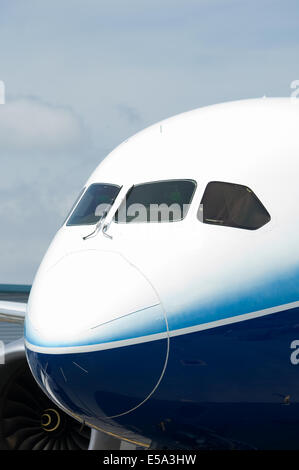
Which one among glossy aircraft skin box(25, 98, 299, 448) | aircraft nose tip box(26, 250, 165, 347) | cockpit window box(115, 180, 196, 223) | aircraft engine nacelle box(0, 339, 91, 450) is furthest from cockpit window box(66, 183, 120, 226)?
aircraft engine nacelle box(0, 339, 91, 450)

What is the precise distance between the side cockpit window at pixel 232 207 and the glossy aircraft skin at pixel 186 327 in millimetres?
58

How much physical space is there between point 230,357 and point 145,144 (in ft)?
8.31

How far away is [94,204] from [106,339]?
7.01ft

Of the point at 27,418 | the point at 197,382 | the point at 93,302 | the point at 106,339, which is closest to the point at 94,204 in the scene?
the point at 93,302

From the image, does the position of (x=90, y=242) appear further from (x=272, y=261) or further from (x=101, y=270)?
(x=272, y=261)

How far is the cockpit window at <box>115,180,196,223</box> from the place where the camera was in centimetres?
790

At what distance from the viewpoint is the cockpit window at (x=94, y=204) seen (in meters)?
8.63

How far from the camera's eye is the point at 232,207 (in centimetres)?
775

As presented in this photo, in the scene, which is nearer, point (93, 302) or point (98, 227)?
point (93, 302)

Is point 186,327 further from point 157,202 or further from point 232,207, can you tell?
point 157,202

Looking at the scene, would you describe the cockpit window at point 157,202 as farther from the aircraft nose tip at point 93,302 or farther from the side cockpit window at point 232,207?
the aircraft nose tip at point 93,302

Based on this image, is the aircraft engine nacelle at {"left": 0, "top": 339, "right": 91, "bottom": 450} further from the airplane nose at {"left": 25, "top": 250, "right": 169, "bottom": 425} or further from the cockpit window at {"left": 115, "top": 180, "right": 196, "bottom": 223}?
the airplane nose at {"left": 25, "top": 250, "right": 169, "bottom": 425}

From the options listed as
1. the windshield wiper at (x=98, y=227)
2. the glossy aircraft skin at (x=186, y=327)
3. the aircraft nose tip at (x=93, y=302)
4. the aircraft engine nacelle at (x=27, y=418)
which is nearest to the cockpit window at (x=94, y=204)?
the windshield wiper at (x=98, y=227)

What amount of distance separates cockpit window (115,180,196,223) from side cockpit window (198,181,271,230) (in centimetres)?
18
